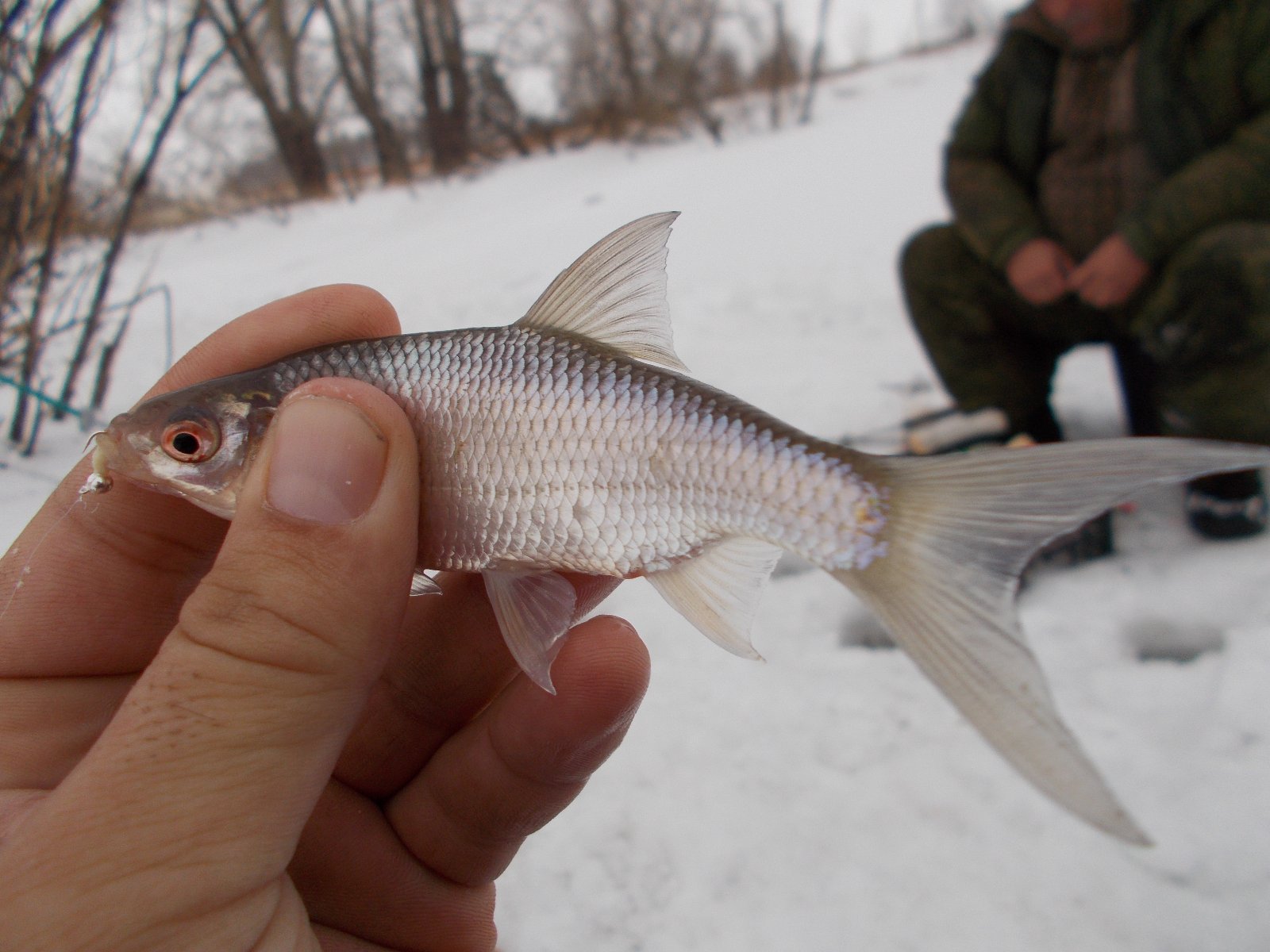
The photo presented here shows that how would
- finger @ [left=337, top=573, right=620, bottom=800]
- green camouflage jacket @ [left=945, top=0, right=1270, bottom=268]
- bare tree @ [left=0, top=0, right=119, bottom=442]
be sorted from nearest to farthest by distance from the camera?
1. finger @ [left=337, top=573, right=620, bottom=800]
2. bare tree @ [left=0, top=0, right=119, bottom=442]
3. green camouflage jacket @ [left=945, top=0, right=1270, bottom=268]

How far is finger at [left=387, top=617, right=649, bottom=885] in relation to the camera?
111 cm

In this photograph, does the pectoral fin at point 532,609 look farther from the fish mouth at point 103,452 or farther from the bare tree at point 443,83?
the bare tree at point 443,83

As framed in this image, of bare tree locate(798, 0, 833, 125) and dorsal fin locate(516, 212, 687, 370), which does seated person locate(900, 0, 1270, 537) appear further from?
Result: bare tree locate(798, 0, 833, 125)

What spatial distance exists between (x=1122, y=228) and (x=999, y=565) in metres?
2.14

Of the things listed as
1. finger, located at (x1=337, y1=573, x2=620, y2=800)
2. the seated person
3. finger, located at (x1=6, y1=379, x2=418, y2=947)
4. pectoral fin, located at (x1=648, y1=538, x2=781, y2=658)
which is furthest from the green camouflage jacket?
finger, located at (x1=6, y1=379, x2=418, y2=947)

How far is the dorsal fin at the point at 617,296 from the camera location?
38.6 inches

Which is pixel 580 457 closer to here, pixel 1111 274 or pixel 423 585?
pixel 423 585

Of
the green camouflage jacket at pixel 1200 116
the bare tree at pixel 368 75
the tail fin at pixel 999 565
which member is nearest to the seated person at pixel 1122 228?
the green camouflage jacket at pixel 1200 116

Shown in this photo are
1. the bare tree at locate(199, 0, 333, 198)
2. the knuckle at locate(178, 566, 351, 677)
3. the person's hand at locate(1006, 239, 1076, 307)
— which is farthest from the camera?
the bare tree at locate(199, 0, 333, 198)

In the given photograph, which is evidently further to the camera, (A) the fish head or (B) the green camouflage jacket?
(B) the green camouflage jacket

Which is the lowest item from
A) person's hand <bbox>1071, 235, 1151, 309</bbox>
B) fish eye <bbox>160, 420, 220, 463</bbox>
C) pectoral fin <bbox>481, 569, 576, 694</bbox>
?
person's hand <bbox>1071, 235, 1151, 309</bbox>

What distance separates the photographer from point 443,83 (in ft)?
35.2

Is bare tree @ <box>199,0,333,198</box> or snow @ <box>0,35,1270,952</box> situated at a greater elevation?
bare tree @ <box>199,0,333,198</box>

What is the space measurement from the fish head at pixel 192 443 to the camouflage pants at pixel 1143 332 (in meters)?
2.46
